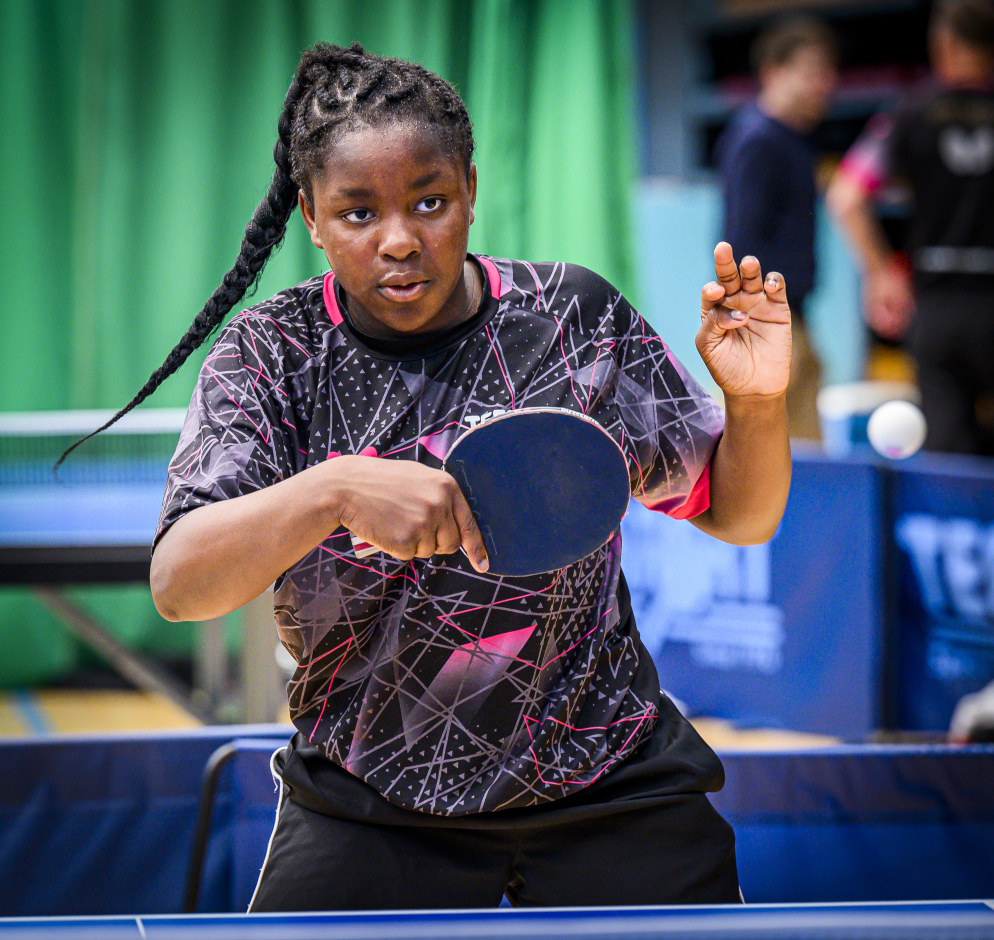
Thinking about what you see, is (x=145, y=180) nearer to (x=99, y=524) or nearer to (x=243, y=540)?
(x=99, y=524)

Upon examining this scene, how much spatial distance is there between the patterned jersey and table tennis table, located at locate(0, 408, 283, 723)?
1528mm

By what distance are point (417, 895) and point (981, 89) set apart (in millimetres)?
3561

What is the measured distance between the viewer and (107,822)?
1.99 metres

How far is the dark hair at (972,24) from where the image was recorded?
3861mm

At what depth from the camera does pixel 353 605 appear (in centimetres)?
123

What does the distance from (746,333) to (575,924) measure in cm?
68

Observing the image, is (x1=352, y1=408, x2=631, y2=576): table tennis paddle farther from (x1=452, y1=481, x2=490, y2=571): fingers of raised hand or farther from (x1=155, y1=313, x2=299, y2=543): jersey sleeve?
(x1=155, y1=313, x2=299, y2=543): jersey sleeve

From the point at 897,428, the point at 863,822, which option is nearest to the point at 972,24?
the point at 897,428

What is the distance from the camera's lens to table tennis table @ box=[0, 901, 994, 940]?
2.57ft

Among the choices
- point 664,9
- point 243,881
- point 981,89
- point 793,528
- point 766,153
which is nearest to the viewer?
point 243,881

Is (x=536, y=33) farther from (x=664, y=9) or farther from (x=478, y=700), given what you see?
(x=664, y=9)

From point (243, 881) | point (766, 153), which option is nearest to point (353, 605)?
point (243, 881)

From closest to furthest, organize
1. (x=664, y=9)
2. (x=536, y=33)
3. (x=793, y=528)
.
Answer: (x=536, y=33) → (x=793, y=528) → (x=664, y=9)

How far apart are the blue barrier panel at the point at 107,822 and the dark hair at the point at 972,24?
10.3 feet
